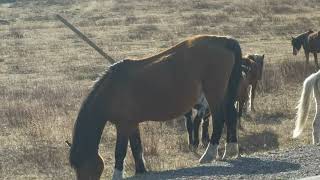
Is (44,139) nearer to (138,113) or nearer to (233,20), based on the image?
(138,113)

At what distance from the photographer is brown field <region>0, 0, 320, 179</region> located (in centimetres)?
1232

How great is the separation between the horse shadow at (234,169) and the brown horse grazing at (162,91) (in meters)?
0.75

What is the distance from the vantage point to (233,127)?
33.7 feet

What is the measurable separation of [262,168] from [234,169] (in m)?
0.39

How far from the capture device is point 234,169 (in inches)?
348

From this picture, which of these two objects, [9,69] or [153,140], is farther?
[9,69]

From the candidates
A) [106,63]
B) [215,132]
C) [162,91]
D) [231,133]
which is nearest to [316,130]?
[231,133]

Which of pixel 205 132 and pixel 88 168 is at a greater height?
pixel 88 168

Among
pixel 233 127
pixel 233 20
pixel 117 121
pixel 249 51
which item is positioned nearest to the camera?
pixel 117 121

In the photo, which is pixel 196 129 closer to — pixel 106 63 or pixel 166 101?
pixel 166 101

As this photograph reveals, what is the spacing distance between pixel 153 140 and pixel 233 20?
27.0 metres

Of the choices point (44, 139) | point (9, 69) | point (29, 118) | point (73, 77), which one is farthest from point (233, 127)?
point (9, 69)

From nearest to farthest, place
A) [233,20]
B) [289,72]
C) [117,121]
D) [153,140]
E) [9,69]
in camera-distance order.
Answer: [117,121]
[153,140]
[289,72]
[9,69]
[233,20]

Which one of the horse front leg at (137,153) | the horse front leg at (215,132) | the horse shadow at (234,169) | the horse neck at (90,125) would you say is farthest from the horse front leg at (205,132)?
the horse neck at (90,125)
